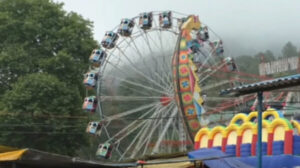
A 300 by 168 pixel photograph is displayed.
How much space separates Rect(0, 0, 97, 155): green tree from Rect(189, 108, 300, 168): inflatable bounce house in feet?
37.3

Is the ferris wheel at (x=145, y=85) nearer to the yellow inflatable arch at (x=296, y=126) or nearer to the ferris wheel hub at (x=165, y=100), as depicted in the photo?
the ferris wheel hub at (x=165, y=100)

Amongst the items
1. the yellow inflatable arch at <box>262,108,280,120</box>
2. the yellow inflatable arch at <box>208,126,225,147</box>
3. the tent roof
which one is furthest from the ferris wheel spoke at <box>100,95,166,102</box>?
the tent roof

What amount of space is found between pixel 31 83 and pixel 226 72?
423 inches

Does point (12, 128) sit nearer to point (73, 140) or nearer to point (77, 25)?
point (73, 140)

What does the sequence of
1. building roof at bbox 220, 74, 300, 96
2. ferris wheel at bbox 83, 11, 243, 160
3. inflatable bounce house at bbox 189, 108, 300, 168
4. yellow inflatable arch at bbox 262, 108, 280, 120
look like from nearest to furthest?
building roof at bbox 220, 74, 300, 96
inflatable bounce house at bbox 189, 108, 300, 168
yellow inflatable arch at bbox 262, 108, 280, 120
ferris wheel at bbox 83, 11, 243, 160

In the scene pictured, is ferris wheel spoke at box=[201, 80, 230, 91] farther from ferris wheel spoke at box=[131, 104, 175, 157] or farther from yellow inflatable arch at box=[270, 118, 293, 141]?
yellow inflatable arch at box=[270, 118, 293, 141]

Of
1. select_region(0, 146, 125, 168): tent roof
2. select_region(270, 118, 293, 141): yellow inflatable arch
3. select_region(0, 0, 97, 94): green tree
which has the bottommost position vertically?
select_region(0, 146, 125, 168): tent roof

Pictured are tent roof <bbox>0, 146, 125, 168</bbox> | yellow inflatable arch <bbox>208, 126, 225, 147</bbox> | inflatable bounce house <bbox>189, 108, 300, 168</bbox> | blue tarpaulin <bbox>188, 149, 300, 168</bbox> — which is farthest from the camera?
yellow inflatable arch <bbox>208, 126, 225, 147</bbox>

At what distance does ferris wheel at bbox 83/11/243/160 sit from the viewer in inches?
1073

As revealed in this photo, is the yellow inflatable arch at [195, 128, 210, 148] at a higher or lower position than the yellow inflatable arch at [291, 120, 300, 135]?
lower

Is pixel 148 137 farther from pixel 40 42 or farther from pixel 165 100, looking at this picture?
pixel 40 42

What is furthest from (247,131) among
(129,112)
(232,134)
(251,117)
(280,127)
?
(129,112)

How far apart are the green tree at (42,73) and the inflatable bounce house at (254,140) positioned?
11.4m

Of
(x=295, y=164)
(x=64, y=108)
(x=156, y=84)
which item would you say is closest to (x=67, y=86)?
(x=64, y=108)
